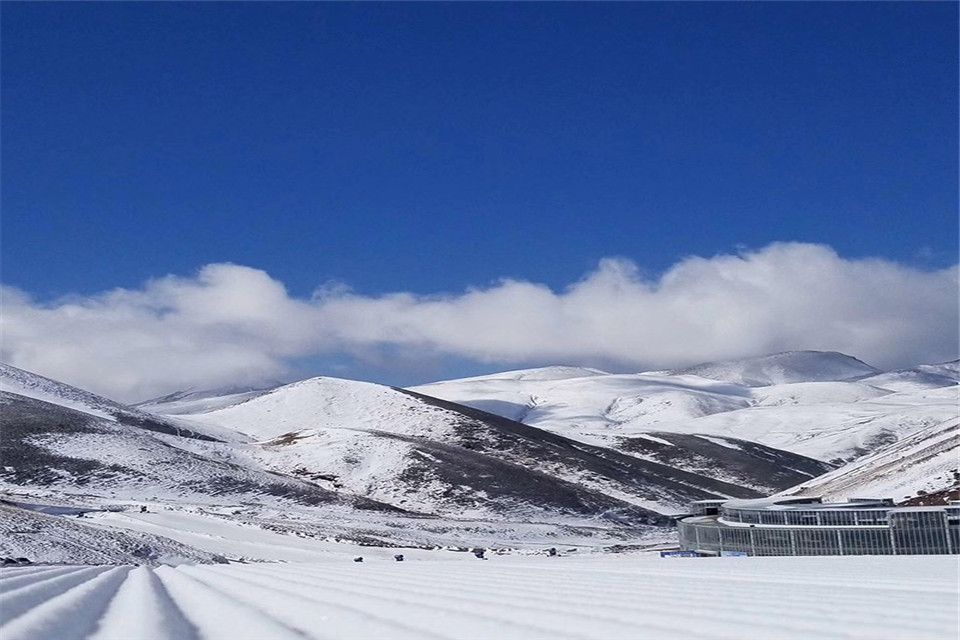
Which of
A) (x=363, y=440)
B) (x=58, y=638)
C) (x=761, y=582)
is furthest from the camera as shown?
(x=363, y=440)

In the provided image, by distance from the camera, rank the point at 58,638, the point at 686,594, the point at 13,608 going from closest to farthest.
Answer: the point at 58,638 < the point at 13,608 < the point at 686,594

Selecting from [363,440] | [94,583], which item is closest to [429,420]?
[363,440]

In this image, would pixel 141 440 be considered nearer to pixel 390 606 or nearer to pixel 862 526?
pixel 862 526

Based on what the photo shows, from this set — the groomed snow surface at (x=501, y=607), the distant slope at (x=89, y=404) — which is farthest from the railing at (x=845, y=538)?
the distant slope at (x=89, y=404)

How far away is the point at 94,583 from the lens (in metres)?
16.8

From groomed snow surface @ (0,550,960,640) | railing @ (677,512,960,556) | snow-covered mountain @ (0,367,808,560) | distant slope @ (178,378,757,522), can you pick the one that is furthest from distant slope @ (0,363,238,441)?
groomed snow surface @ (0,550,960,640)

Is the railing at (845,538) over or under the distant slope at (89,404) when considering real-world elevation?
under

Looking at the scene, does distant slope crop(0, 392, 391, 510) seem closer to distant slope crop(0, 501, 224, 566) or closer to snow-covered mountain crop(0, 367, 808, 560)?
snow-covered mountain crop(0, 367, 808, 560)

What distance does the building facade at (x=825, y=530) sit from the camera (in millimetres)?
53438

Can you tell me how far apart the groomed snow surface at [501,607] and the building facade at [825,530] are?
41.1 m

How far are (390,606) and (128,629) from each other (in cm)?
323

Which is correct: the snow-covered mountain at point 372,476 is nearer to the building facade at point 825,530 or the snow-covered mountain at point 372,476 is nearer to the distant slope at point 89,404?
the distant slope at point 89,404

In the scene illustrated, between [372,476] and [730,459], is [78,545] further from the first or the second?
[730,459]

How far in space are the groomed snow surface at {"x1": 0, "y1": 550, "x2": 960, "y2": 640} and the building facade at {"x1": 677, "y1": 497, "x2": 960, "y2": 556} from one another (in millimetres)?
41079
